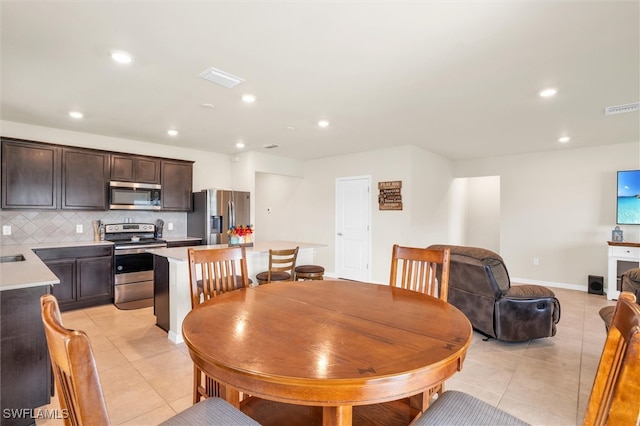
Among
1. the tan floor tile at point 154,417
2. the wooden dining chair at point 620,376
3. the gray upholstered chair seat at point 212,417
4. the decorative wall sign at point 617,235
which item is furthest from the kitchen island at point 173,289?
the decorative wall sign at point 617,235

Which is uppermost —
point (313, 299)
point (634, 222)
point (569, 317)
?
point (634, 222)

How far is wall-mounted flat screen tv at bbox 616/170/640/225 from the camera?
496 centimetres

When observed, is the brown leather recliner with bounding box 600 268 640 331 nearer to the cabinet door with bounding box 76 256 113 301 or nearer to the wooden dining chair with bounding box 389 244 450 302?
the wooden dining chair with bounding box 389 244 450 302

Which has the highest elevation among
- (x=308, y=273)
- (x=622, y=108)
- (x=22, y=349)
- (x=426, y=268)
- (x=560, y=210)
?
(x=622, y=108)

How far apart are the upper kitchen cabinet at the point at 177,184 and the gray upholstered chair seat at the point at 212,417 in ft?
15.0

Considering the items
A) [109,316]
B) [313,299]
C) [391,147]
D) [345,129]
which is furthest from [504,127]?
[109,316]

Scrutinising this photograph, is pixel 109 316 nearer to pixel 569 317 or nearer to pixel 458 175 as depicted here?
pixel 569 317

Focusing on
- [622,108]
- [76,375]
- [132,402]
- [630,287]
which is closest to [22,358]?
[132,402]

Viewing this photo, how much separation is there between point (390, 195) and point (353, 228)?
3.40ft

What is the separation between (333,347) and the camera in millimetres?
1104

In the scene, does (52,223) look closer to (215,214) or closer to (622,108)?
(215,214)

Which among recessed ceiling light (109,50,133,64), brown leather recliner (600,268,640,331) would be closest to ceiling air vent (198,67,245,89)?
recessed ceiling light (109,50,133,64)

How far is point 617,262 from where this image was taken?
194 inches

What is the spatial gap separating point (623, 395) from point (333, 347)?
0.76 meters
